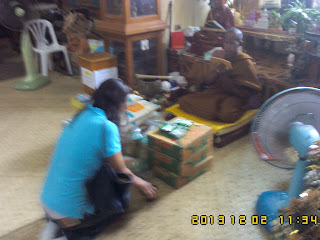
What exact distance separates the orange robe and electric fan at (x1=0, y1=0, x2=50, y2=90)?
2.00m

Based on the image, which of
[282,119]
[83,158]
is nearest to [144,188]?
[83,158]

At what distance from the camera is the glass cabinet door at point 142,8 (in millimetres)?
2854

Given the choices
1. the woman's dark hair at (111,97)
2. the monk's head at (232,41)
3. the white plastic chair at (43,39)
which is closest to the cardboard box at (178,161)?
the woman's dark hair at (111,97)

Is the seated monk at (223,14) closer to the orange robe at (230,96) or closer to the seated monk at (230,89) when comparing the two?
the seated monk at (230,89)

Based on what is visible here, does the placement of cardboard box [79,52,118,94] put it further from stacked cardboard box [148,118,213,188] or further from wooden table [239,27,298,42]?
wooden table [239,27,298,42]

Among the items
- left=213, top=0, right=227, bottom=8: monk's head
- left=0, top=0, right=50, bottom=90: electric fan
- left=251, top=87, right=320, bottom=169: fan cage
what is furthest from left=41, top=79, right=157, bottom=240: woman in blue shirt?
left=0, top=0, right=50, bottom=90: electric fan

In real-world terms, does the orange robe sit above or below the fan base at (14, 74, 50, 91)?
above

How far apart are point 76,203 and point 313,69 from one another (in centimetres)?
196

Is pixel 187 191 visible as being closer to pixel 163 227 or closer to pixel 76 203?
pixel 163 227

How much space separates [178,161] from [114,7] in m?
1.76

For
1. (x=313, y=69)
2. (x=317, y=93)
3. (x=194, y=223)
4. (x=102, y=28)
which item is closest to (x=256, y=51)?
(x=313, y=69)

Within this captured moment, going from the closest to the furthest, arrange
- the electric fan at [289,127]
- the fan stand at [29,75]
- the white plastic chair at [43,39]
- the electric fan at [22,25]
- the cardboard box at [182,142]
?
the electric fan at [289,127], the cardboard box at [182,142], the electric fan at [22,25], the fan stand at [29,75], the white plastic chair at [43,39]

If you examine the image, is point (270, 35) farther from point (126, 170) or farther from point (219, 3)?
point (126, 170)

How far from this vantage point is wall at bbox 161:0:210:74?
10.8ft
